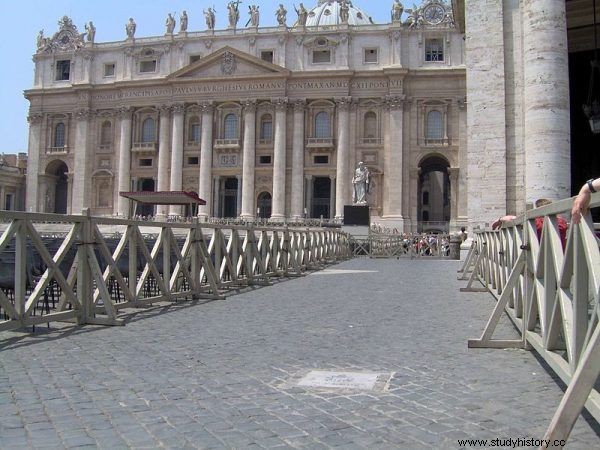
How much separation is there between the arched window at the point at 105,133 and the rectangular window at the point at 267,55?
1586cm

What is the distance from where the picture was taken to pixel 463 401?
12.9ft

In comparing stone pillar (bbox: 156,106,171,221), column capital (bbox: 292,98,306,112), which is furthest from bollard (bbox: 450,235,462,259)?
stone pillar (bbox: 156,106,171,221)

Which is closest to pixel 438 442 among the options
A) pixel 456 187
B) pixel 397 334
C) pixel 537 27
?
pixel 397 334

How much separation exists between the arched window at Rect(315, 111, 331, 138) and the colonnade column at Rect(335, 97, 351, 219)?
122 cm

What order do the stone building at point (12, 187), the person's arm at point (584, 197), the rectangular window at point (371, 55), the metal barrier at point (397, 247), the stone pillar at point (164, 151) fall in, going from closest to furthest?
the person's arm at point (584, 197) < the metal barrier at point (397, 247) < the rectangular window at point (371, 55) < the stone pillar at point (164, 151) < the stone building at point (12, 187)

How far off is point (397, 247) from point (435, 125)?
72.0ft

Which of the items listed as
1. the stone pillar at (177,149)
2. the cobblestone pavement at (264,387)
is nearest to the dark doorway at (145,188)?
the stone pillar at (177,149)

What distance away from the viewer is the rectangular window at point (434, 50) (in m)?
50.2

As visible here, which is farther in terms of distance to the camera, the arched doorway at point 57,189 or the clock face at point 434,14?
the arched doorway at point 57,189

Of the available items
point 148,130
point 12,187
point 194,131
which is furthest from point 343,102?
point 12,187

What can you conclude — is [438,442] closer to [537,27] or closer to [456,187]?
[537,27]

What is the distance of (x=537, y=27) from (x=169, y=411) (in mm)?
12962

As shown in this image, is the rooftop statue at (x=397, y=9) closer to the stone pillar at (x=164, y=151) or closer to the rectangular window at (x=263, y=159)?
the rectangular window at (x=263, y=159)

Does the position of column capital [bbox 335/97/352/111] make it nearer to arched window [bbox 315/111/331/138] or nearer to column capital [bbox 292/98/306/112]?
arched window [bbox 315/111/331/138]
